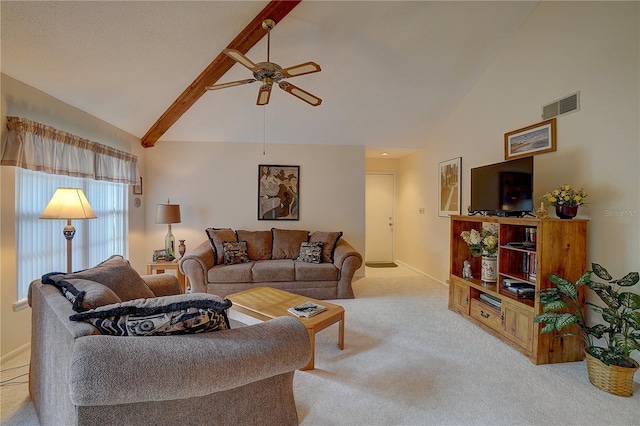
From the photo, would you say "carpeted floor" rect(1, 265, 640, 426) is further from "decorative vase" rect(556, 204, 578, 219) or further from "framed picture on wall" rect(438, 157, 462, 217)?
"framed picture on wall" rect(438, 157, 462, 217)

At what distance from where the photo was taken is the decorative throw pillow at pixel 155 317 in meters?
1.15

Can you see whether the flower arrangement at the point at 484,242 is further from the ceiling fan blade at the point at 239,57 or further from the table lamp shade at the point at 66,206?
the table lamp shade at the point at 66,206

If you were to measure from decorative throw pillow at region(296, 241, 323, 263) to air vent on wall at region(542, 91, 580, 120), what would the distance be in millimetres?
3126

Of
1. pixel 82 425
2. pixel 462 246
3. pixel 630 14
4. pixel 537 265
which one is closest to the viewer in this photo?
pixel 82 425

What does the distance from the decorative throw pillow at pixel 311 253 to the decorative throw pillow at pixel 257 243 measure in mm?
559

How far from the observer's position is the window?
2.48m

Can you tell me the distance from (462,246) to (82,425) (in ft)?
12.0

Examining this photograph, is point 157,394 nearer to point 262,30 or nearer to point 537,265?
point 537,265

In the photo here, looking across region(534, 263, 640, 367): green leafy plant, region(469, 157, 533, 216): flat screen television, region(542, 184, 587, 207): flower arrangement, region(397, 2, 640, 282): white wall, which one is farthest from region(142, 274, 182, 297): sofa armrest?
region(397, 2, 640, 282): white wall

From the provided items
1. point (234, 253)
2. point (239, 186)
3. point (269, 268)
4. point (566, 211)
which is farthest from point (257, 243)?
point (566, 211)

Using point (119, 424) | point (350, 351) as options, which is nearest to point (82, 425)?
point (119, 424)

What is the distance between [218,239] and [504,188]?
3.76 meters

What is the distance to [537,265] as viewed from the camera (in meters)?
2.38

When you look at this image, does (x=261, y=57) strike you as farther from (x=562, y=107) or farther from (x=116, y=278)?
(x=562, y=107)
